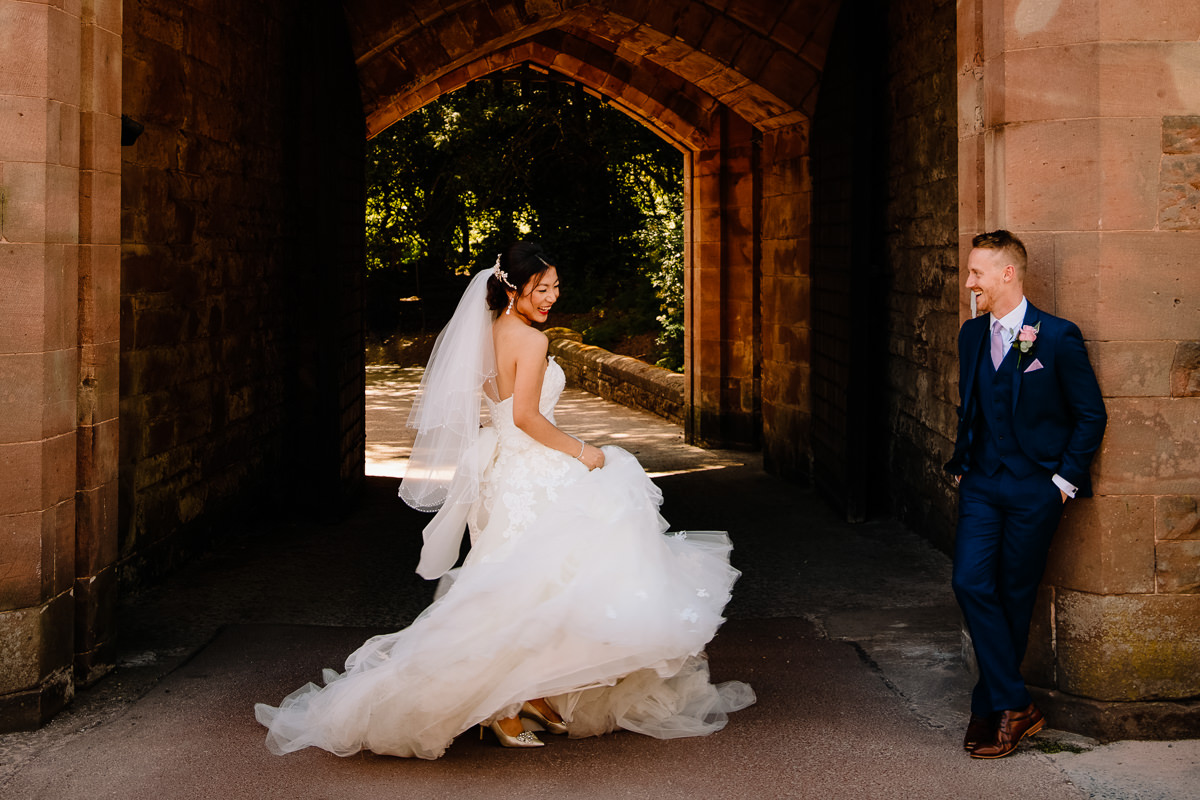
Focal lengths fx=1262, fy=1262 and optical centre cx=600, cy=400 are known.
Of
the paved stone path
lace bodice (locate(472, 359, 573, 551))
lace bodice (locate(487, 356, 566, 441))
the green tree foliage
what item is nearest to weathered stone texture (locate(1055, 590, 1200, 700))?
the paved stone path

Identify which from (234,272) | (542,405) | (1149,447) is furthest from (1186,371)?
(234,272)

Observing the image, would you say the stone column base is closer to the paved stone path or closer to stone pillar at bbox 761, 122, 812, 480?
the paved stone path

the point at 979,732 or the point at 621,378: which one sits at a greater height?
the point at 621,378

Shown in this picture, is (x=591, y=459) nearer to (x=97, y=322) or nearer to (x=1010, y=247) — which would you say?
(x=1010, y=247)

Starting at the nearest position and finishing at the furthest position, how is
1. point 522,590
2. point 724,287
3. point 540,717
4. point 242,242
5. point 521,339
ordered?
point 522,590 → point 540,717 → point 521,339 → point 242,242 → point 724,287

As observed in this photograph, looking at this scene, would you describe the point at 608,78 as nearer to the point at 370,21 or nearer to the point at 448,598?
the point at 370,21

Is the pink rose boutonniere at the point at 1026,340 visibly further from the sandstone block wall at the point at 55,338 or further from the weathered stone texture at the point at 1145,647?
the sandstone block wall at the point at 55,338

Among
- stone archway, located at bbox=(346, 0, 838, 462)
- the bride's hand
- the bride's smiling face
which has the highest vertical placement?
stone archway, located at bbox=(346, 0, 838, 462)

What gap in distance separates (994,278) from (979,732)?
5.07ft

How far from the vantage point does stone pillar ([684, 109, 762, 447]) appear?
13.1 metres

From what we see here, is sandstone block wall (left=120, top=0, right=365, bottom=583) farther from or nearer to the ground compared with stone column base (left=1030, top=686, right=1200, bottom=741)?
farther from the ground

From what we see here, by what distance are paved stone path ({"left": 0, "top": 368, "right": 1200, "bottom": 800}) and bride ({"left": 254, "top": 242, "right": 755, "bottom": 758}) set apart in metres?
0.14

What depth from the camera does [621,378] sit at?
17.6m

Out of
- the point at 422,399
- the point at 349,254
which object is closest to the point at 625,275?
the point at 349,254
